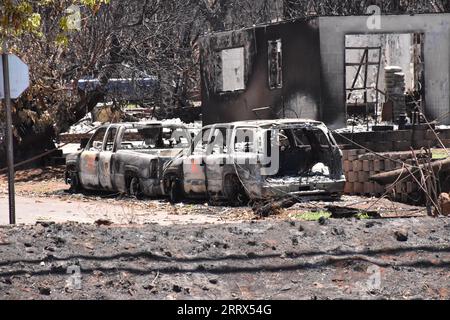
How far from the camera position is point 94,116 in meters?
39.2

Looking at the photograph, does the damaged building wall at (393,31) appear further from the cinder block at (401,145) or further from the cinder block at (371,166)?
the cinder block at (371,166)

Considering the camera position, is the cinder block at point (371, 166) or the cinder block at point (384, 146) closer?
the cinder block at point (371, 166)

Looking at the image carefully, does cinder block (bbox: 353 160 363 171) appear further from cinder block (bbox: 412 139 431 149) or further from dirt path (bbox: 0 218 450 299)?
dirt path (bbox: 0 218 450 299)

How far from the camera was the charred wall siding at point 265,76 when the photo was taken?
23875mm

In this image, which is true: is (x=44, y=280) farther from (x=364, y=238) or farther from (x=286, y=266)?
(x=364, y=238)

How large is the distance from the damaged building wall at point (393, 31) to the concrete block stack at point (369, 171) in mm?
4452

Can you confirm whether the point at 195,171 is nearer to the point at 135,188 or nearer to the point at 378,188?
the point at 135,188

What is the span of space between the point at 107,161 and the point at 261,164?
476 cm

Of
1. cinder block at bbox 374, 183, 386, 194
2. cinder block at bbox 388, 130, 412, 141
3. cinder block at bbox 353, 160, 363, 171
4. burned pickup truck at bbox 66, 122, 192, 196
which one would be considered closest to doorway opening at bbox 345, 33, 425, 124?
cinder block at bbox 388, 130, 412, 141

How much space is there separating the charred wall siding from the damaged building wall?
216 millimetres

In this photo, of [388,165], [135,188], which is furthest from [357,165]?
[135,188]

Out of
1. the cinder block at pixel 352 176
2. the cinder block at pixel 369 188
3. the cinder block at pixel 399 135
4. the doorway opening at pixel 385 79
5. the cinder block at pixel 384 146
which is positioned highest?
the doorway opening at pixel 385 79

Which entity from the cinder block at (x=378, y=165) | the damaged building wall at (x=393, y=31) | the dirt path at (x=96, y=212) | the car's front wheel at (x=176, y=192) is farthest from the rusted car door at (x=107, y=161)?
the damaged building wall at (x=393, y=31)

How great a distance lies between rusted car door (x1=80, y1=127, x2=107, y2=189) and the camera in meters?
20.9
